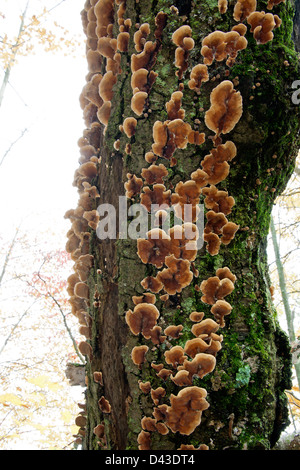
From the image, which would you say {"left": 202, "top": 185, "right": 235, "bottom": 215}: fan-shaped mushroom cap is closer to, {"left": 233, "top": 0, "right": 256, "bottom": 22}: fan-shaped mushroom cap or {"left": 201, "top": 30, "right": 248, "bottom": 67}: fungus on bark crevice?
{"left": 201, "top": 30, "right": 248, "bottom": 67}: fungus on bark crevice

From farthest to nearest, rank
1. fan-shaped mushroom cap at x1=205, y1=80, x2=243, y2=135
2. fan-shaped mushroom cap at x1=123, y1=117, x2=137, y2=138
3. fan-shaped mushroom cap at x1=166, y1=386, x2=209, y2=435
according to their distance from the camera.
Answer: fan-shaped mushroom cap at x1=123, y1=117, x2=137, y2=138 < fan-shaped mushroom cap at x1=205, y1=80, x2=243, y2=135 < fan-shaped mushroom cap at x1=166, y1=386, x2=209, y2=435

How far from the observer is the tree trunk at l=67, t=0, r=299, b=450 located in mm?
1228

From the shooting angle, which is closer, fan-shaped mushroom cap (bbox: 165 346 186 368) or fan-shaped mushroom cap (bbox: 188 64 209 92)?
fan-shaped mushroom cap (bbox: 165 346 186 368)

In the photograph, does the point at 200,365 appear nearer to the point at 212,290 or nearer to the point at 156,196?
the point at 212,290

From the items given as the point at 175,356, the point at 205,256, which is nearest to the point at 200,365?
the point at 175,356

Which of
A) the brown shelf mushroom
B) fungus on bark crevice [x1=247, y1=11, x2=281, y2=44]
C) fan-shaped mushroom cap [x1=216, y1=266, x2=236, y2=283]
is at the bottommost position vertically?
the brown shelf mushroom

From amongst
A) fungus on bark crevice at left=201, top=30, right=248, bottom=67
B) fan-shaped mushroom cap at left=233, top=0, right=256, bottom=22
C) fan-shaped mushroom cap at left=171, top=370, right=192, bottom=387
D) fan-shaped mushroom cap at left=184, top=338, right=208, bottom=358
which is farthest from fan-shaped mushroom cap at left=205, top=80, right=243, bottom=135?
fan-shaped mushroom cap at left=171, top=370, right=192, bottom=387

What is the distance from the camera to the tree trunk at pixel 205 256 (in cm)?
123

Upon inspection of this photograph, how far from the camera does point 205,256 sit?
1.36 metres

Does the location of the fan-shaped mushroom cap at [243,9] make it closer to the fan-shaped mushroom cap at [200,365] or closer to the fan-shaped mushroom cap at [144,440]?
the fan-shaped mushroom cap at [200,365]

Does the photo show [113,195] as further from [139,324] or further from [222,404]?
[222,404]

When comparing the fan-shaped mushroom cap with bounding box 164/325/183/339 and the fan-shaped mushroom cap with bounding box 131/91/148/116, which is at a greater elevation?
the fan-shaped mushroom cap with bounding box 131/91/148/116

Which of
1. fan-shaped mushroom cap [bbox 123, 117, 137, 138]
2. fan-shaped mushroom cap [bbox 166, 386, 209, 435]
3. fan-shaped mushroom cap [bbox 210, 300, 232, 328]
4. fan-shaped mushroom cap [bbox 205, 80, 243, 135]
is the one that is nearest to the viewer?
fan-shaped mushroom cap [bbox 166, 386, 209, 435]
